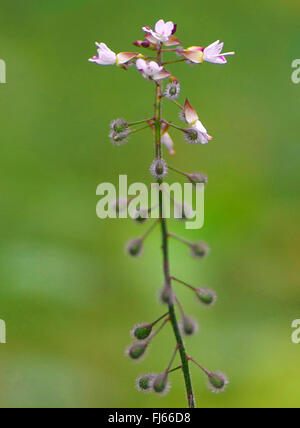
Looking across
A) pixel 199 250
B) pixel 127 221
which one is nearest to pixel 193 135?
pixel 199 250

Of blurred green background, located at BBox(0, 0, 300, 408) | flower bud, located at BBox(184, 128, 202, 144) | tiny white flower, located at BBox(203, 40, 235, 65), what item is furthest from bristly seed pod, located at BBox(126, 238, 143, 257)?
blurred green background, located at BBox(0, 0, 300, 408)

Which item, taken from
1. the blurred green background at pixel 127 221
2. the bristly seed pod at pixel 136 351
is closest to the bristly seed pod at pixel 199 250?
the bristly seed pod at pixel 136 351

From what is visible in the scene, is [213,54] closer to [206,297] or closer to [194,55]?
[194,55]

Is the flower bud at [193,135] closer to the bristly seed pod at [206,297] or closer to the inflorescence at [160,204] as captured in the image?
the inflorescence at [160,204]

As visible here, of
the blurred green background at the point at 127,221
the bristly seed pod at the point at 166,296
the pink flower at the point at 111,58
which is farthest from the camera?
the blurred green background at the point at 127,221

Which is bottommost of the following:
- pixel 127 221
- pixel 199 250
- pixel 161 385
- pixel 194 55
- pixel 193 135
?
pixel 161 385

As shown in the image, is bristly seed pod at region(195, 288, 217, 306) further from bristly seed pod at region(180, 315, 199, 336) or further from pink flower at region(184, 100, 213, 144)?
pink flower at region(184, 100, 213, 144)

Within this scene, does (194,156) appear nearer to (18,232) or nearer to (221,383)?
(18,232)
